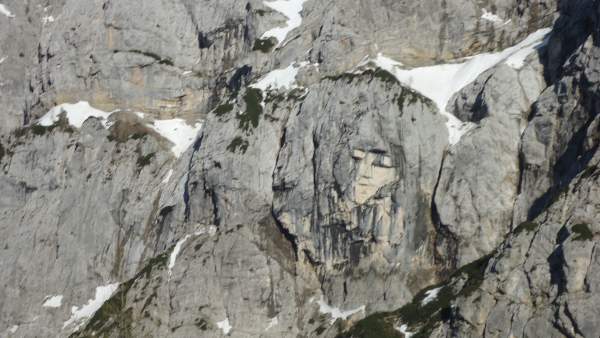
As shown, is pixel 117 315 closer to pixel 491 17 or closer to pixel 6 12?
pixel 491 17

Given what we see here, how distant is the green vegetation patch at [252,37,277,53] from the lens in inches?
4129

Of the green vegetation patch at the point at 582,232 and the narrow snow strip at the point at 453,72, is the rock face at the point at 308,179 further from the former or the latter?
the narrow snow strip at the point at 453,72

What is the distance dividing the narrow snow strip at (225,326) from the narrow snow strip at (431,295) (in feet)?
54.8

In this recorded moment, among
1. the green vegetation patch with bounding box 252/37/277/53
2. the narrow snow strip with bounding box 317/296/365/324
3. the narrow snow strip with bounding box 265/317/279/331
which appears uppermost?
the green vegetation patch with bounding box 252/37/277/53

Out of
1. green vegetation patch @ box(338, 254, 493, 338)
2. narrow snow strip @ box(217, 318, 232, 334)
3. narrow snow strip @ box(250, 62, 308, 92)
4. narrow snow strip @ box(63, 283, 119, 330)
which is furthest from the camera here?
narrow snow strip @ box(250, 62, 308, 92)

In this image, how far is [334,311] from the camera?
8444cm

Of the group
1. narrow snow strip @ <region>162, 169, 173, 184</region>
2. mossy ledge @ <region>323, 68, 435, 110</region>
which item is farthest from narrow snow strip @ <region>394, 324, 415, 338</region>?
narrow snow strip @ <region>162, 169, 173, 184</region>

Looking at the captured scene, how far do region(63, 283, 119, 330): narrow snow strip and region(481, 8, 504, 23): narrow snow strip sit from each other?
40503 millimetres

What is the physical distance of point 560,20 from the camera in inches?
3450

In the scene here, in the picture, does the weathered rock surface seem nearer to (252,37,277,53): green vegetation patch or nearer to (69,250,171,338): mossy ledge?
(69,250,171,338): mossy ledge

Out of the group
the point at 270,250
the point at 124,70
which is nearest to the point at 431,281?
the point at 270,250

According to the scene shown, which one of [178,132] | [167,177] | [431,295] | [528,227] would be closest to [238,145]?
[167,177]

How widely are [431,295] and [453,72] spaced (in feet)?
74.6

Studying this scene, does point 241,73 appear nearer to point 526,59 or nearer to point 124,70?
point 124,70
